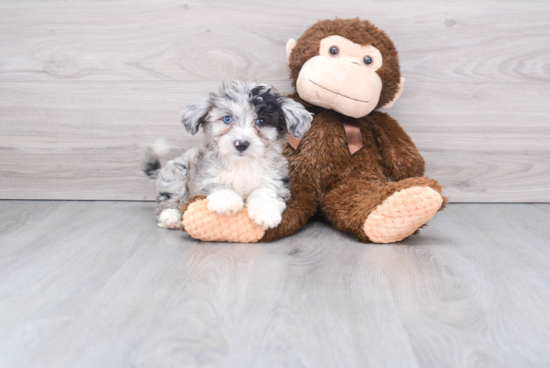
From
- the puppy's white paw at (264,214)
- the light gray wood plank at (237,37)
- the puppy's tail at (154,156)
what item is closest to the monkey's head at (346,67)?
the light gray wood plank at (237,37)

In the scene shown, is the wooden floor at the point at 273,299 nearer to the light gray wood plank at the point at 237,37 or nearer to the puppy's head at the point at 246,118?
the puppy's head at the point at 246,118

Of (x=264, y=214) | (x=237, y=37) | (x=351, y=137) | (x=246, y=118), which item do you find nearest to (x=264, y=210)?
(x=264, y=214)

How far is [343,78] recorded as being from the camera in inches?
67.3

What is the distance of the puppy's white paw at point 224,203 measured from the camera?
1533 millimetres

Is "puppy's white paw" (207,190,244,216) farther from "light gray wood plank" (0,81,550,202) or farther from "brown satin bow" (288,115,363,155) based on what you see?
"light gray wood plank" (0,81,550,202)

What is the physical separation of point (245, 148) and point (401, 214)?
572 millimetres

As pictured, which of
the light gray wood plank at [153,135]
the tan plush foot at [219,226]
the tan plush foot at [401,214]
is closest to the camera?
the tan plush foot at [401,214]

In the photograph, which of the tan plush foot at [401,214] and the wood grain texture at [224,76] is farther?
the wood grain texture at [224,76]

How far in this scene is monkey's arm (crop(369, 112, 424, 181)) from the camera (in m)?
1.81

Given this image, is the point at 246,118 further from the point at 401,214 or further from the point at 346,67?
the point at 401,214

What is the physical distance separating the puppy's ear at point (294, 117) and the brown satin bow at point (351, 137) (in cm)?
22

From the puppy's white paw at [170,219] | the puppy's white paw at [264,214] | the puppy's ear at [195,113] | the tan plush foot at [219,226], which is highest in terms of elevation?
the puppy's ear at [195,113]

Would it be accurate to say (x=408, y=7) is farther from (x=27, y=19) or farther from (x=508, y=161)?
(x=27, y=19)

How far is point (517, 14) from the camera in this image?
2.04m
